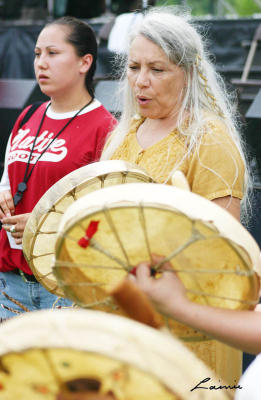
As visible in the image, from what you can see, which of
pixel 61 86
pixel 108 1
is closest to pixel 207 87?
pixel 61 86

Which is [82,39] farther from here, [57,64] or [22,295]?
[22,295]

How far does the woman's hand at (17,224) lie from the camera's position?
1.76 meters

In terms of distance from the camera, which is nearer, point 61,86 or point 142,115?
point 142,115

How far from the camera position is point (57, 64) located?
200 cm

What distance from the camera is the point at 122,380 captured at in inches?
28.2

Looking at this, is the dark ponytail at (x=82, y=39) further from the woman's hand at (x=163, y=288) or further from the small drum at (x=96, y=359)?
the small drum at (x=96, y=359)

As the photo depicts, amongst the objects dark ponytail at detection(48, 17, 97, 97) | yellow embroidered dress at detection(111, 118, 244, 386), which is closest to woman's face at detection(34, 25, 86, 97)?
dark ponytail at detection(48, 17, 97, 97)

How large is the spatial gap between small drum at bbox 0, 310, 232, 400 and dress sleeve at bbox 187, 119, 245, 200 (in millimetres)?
719

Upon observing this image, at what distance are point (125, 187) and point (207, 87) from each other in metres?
0.74

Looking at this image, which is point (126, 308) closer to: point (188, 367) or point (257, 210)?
point (188, 367)

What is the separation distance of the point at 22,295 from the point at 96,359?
1.30 metres

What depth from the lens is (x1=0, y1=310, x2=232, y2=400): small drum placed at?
2.24ft

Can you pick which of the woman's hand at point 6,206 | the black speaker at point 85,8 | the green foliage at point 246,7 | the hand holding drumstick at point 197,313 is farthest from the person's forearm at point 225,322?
the green foliage at point 246,7

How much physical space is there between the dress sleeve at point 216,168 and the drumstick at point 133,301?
59 cm
